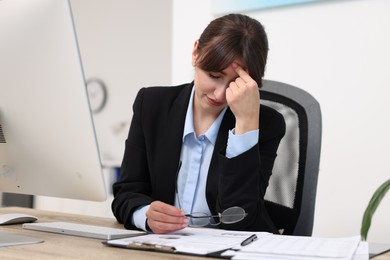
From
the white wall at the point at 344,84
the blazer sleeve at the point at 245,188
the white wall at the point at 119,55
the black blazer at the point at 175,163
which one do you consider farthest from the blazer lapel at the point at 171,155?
the white wall at the point at 119,55

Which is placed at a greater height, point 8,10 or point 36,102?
point 8,10

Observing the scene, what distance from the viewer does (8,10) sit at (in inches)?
40.6

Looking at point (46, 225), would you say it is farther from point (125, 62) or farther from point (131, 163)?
point (125, 62)

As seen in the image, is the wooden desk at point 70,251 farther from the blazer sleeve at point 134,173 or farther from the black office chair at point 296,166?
the black office chair at point 296,166

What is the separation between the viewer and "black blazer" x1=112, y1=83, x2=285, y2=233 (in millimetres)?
1229

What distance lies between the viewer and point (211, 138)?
1.39 m

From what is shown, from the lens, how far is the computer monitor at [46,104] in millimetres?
980

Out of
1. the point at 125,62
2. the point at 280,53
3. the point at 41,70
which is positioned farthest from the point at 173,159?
the point at 125,62

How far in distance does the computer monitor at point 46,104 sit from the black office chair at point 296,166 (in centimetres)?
56

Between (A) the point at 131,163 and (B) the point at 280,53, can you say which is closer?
(A) the point at 131,163

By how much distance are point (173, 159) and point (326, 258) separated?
0.67m

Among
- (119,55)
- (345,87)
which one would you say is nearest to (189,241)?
(345,87)

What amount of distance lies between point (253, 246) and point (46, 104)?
471 millimetres

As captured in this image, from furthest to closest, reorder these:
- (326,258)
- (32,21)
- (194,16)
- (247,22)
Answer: (194,16) < (247,22) < (32,21) < (326,258)
